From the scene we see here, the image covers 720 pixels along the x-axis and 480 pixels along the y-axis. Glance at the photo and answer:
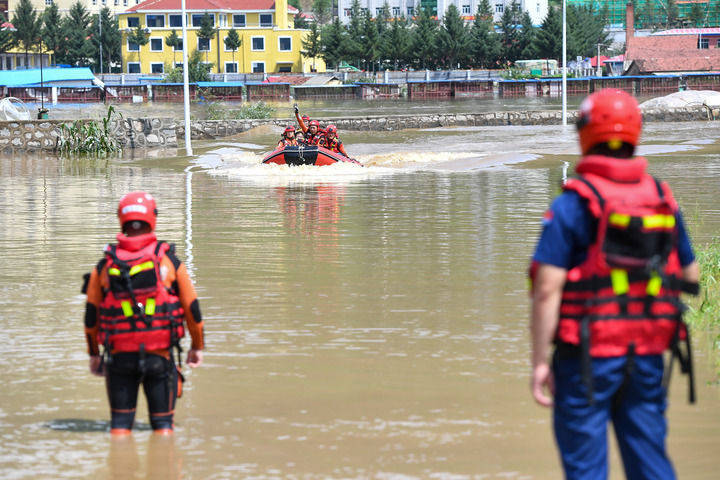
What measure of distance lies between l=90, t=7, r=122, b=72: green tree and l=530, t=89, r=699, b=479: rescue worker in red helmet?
123m

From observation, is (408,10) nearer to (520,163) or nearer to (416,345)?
(520,163)

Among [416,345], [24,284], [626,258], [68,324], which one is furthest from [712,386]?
[24,284]

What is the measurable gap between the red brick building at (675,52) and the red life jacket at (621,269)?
10835 cm

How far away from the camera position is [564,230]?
148 inches

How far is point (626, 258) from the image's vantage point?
12.6 feet

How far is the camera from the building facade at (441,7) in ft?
472

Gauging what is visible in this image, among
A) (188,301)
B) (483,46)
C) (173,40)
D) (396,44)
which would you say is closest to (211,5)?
(173,40)

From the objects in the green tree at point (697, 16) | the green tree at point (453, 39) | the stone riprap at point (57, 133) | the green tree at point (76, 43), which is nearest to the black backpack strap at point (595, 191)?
the stone riprap at point (57, 133)

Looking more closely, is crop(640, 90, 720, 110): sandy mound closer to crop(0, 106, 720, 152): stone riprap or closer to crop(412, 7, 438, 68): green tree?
crop(0, 106, 720, 152): stone riprap

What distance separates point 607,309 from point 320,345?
4.40 metres

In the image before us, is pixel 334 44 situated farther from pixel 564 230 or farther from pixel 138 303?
pixel 564 230

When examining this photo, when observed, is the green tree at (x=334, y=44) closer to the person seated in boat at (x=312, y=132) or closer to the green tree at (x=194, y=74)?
the green tree at (x=194, y=74)

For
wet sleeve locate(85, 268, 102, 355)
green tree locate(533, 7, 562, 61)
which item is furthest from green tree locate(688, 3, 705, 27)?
wet sleeve locate(85, 268, 102, 355)

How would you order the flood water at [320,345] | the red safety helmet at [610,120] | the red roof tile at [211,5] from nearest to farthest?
the red safety helmet at [610,120] → the flood water at [320,345] → the red roof tile at [211,5]
